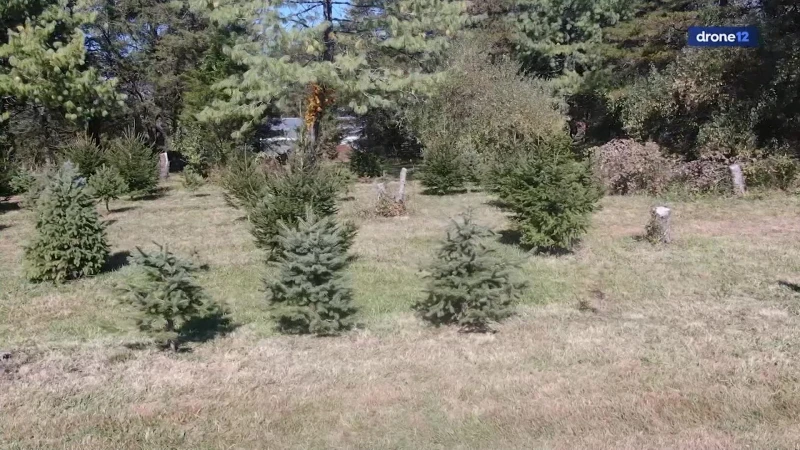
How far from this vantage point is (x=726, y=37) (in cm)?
1761

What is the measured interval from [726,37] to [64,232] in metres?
16.7

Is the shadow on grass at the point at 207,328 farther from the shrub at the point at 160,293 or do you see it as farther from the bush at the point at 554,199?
the bush at the point at 554,199

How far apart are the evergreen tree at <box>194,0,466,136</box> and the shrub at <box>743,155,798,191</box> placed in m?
8.76

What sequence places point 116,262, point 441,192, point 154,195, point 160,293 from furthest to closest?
point 154,195 < point 441,192 < point 116,262 < point 160,293

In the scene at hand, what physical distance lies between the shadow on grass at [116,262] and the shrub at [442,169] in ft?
28.1

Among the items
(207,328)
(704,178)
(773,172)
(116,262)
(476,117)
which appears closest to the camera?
(207,328)

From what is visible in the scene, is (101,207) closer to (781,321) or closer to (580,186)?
(580,186)

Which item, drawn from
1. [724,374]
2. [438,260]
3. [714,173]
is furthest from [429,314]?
[714,173]

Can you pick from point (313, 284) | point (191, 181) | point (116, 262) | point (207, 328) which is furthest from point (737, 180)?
point (191, 181)

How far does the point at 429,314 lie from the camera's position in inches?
269

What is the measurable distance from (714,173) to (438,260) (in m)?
11.8

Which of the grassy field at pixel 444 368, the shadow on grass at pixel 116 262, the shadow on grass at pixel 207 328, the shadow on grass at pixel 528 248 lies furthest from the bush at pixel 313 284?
the shadow on grass at pixel 528 248

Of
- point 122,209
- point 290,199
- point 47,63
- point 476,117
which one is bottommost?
point 122,209

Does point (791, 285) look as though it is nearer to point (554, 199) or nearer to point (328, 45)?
point (554, 199)
